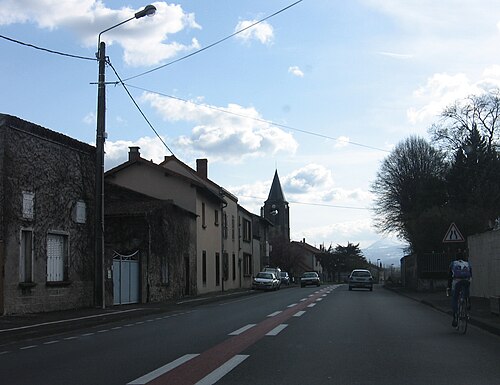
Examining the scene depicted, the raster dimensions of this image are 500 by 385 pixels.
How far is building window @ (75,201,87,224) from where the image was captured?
2216 cm

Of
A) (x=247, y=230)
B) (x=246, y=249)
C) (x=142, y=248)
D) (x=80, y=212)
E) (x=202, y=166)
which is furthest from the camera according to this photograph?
(x=247, y=230)

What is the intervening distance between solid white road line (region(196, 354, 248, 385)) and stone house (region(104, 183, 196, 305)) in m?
14.4

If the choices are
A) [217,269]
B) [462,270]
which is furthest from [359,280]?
[462,270]

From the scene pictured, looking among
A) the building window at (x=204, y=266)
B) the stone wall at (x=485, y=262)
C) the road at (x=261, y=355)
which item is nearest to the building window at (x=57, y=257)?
the road at (x=261, y=355)

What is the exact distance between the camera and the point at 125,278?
25172 mm

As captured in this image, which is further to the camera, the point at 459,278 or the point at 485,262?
the point at 485,262

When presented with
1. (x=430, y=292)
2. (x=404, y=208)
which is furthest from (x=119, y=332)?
(x=404, y=208)

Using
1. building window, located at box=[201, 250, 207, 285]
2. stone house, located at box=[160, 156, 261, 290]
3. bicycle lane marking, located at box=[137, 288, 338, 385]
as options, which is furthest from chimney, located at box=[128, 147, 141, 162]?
bicycle lane marking, located at box=[137, 288, 338, 385]

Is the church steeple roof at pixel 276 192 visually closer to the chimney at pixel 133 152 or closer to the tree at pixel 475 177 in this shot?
the tree at pixel 475 177

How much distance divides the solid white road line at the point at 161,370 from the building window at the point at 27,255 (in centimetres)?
1089

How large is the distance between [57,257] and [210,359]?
13.1 metres

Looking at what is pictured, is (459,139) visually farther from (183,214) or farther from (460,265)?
(460,265)

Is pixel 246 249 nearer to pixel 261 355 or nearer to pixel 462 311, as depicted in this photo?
pixel 462 311

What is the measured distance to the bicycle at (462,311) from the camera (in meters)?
13.3
